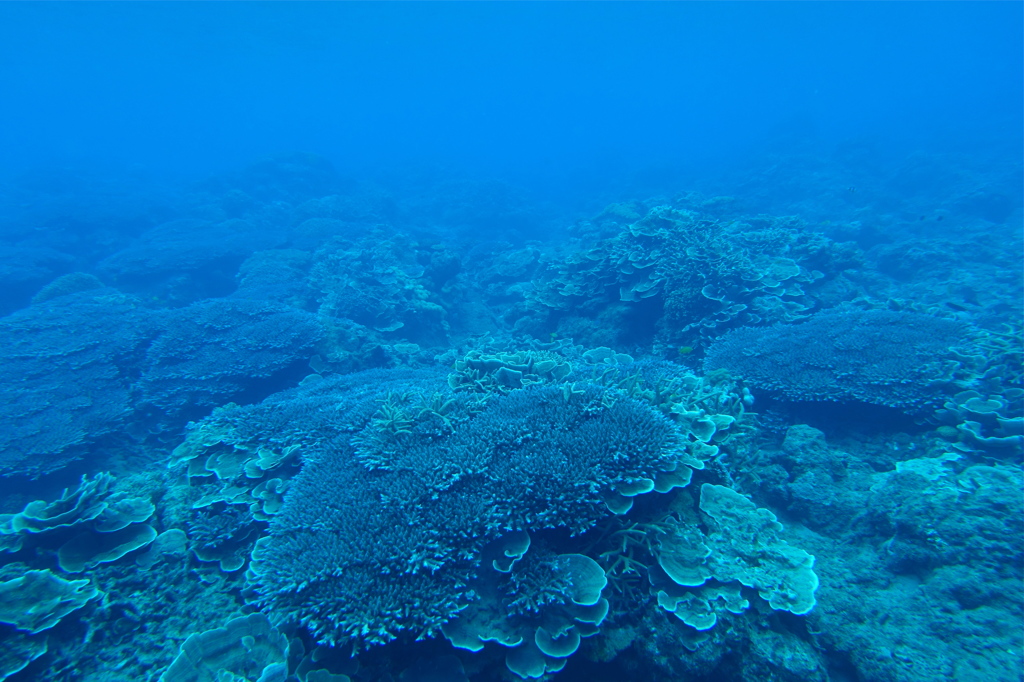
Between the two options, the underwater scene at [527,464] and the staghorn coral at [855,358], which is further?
the staghorn coral at [855,358]

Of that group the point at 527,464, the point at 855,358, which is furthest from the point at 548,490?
the point at 855,358

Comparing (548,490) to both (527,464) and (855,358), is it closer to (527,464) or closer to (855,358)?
(527,464)

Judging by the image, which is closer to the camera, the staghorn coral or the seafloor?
the seafloor

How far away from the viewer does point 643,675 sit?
3.08m

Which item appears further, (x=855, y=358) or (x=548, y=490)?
(x=855, y=358)

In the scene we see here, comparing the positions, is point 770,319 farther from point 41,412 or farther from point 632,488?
point 41,412

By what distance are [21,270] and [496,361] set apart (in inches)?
813

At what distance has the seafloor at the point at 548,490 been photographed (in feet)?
10.1

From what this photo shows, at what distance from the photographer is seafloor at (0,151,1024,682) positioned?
3080mm

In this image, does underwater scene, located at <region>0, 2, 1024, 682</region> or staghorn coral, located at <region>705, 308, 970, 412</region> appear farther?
staghorn coral, located at <region>705, 308, 970, 412</region>

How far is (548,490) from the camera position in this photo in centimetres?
334

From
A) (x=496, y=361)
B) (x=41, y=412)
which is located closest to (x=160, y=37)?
(x=41, y=412)

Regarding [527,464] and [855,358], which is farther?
[855,358]

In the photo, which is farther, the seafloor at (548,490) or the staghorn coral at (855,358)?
the staghorn coral at (855,358)
